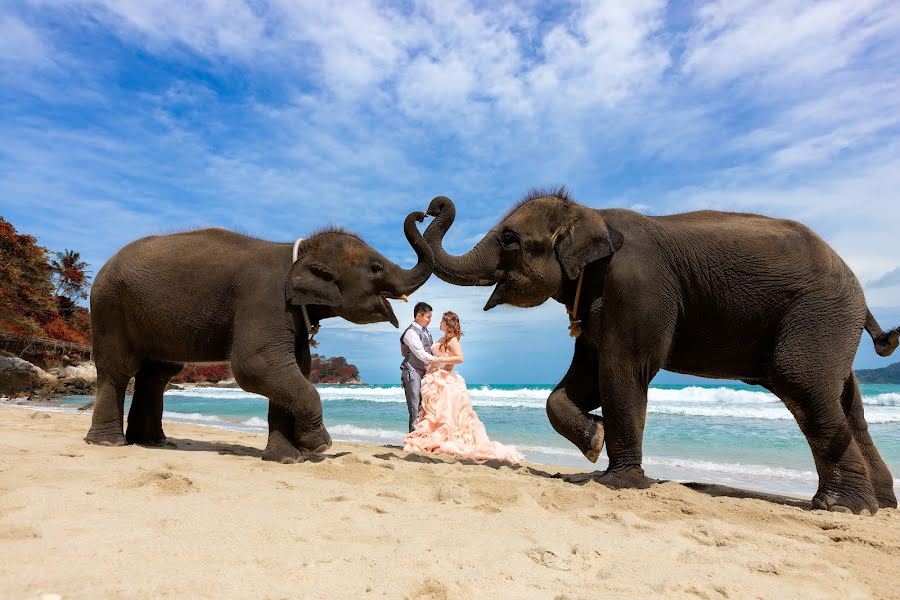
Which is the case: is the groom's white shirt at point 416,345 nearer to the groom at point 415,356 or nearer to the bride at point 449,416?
the groom at point 415,356

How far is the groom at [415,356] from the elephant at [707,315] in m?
4.09

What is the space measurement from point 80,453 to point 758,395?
109 feet

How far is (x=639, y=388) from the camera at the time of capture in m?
5.25

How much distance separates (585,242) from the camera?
5.36m

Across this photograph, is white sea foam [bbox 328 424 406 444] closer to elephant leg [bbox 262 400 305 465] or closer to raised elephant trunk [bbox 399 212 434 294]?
elephant leg [bbox 262 400 305 465]

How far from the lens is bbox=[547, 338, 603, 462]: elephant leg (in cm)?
557

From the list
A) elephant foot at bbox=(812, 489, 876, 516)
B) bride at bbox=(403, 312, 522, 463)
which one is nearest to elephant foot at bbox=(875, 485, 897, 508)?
elephant foot at bbox=(812, 489, 876, 516)

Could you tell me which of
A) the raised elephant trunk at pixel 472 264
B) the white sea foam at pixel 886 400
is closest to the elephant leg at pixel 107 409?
the raised elephant trunk at pixel 472 264

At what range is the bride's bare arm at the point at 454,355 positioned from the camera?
9.17 m

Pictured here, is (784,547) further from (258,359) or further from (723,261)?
(258,359)

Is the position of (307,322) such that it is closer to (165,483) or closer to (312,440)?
(312,440)

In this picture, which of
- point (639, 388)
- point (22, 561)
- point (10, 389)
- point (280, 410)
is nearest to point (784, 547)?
point (639, 388)

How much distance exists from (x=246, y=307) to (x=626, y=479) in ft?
11.9

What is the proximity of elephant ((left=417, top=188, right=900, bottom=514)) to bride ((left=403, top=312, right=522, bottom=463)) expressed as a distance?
9.37ft
